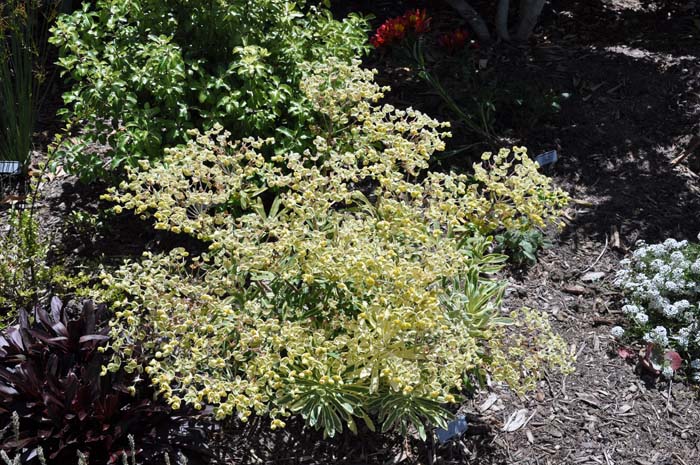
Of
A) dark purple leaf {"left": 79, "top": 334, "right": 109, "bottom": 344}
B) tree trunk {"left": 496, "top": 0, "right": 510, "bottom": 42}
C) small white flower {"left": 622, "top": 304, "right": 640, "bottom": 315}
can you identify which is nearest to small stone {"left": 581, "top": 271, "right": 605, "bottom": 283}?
small white flower {"left": 622, "top": 304, "right": 640, "bottom": 315}

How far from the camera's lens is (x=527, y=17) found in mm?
5844

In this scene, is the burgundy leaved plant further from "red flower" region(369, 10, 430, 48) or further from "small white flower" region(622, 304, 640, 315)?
"red flower" region(369, 10, 430, 48)

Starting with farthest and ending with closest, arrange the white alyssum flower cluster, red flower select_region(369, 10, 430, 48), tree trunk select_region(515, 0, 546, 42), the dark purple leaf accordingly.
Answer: tree trunk select_region(515, 0, 546, 42)
red flower select_region(369, 10, 430, 48)
the white alyssum flower cluster
the dark purple leaf

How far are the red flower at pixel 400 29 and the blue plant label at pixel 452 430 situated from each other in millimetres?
3059

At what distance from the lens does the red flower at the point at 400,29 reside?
5445 millimetres

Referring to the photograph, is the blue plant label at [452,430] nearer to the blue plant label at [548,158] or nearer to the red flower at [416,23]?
the blue plant label at [548,158]

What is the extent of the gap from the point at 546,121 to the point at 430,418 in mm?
2825

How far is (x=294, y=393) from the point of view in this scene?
291 cm

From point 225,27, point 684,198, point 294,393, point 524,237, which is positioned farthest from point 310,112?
point 684,198

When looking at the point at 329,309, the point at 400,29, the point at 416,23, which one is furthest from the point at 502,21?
the point at 329,309

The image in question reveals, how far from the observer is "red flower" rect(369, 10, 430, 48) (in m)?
5.45

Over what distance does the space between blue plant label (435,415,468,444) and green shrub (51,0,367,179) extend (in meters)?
1.69

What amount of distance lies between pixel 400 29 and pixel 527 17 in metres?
1.11

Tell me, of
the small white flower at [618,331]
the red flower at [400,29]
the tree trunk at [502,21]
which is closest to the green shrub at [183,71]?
the red flower at [400,29]
